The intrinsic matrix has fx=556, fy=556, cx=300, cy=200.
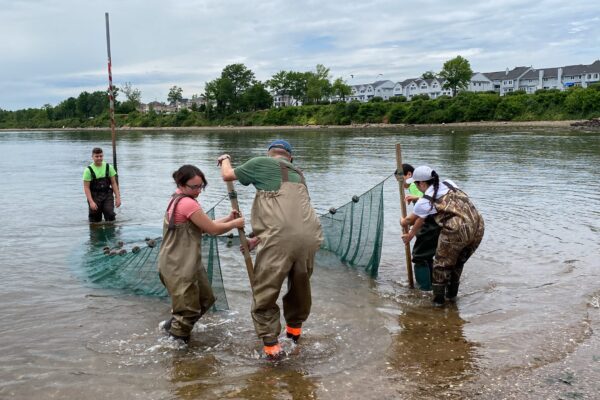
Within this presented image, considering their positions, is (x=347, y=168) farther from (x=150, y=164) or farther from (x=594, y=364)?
(x=594, y=364)

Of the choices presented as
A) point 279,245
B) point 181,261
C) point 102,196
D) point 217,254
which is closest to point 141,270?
point 217,254

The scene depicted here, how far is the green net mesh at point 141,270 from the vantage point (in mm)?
6773

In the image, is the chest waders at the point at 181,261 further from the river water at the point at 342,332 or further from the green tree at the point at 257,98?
the green tree at the point at 257,98

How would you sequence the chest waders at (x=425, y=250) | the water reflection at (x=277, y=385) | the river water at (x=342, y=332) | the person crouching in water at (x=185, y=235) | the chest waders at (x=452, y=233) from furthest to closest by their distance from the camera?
the chest waders at (x=425, y=250), the chest waders at (x=452, y=233), the person crouching in water at (x=185, y=235), the river water at (x=342, y=332), the water reflection at (x=277, y=385)

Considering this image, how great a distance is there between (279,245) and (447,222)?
103 inches

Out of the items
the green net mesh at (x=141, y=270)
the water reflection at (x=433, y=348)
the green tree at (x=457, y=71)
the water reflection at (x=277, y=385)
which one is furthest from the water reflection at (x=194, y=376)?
the green tree at (x=457, y=71)

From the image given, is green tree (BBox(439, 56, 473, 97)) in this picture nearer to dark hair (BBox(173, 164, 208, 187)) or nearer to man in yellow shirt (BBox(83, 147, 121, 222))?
man in yellow shirt (BBox(83, 147, 121, 222))

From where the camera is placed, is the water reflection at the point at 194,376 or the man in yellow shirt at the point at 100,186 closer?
the water reflection at the point at 194,376

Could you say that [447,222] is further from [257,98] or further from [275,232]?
[257,98]

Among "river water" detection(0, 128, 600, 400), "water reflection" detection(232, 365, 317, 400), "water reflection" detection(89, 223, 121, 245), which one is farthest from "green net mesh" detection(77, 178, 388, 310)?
"water reflection" detection(232, 365, 317, 400)

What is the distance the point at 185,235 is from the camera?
5328 millimetres

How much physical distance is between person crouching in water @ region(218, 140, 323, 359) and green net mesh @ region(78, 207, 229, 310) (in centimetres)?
164

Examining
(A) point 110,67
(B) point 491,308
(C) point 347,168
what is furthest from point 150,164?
(B) point 491,308

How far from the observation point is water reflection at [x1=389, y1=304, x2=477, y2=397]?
5016mm
